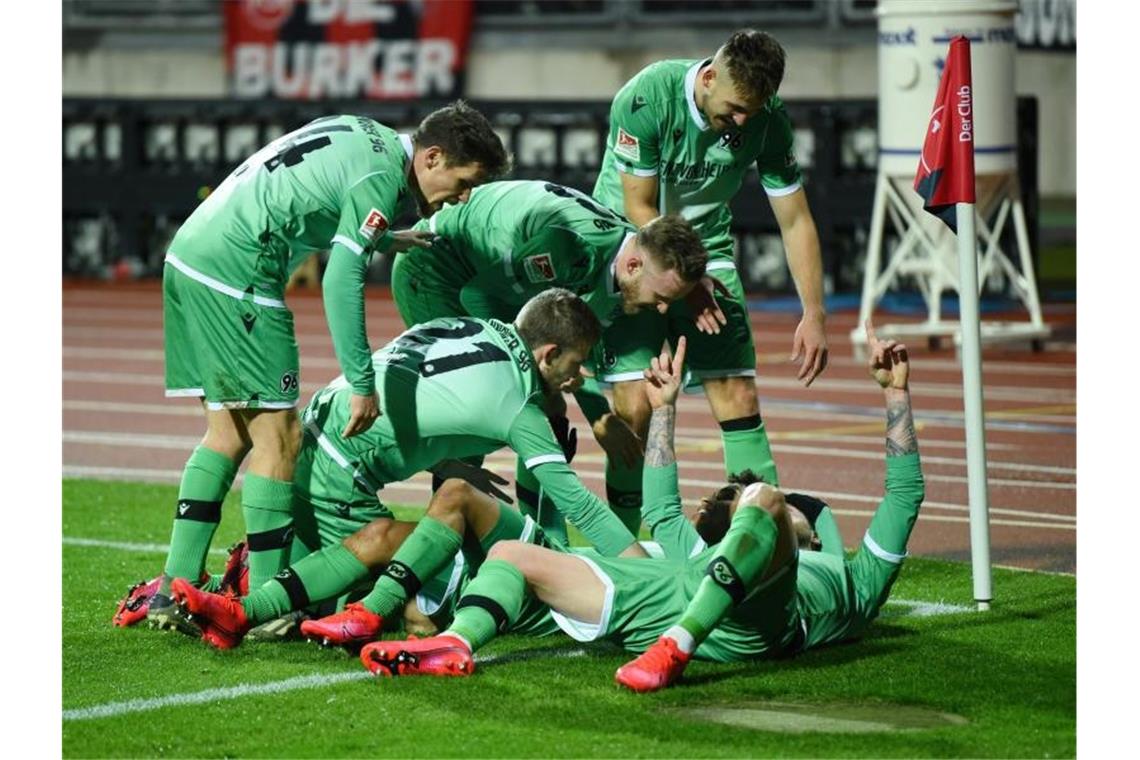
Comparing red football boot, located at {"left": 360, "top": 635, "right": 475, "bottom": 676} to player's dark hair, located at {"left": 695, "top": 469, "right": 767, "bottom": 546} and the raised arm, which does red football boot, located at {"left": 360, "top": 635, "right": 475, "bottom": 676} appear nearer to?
the raised arm

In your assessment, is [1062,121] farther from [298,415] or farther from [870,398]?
[298,415]

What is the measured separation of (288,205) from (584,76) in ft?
65.9

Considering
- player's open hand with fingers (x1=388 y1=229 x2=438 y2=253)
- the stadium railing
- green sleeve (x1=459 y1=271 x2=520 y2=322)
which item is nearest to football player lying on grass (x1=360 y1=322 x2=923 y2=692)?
green sleeve (x1=459 y1=271 x2=520 y2=322)

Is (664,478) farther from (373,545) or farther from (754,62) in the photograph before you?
(754,62)

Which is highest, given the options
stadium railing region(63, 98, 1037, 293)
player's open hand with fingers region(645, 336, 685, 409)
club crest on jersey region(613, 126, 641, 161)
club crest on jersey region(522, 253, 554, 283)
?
stadium railing region(63, 98, 1037, 293)

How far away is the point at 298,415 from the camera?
7555 millimetres

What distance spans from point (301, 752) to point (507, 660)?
4.16ft

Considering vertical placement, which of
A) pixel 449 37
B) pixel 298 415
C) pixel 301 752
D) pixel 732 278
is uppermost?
pixel 449 37

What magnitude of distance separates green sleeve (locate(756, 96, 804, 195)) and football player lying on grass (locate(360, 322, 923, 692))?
5.16ft

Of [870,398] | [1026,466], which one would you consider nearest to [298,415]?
[1026,466]

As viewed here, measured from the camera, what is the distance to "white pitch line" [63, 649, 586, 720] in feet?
20.7

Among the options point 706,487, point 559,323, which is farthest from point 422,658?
point 706,487

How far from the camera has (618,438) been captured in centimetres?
781

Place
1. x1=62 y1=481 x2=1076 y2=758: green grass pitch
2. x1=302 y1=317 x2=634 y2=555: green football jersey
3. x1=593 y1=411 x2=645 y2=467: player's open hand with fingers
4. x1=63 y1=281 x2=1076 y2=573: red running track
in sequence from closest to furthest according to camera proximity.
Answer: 1. x1=62 y1=481 x2=1076 y2=758: green grass pitch
2. x1=302 y1=317 x2=634 y2=555: green football jersey
3. x1=593 y1=411 x2=645 y2=467: player's open hand with fingers
4. x1=63 y1=281 x2=1076 y2=573: red running track
